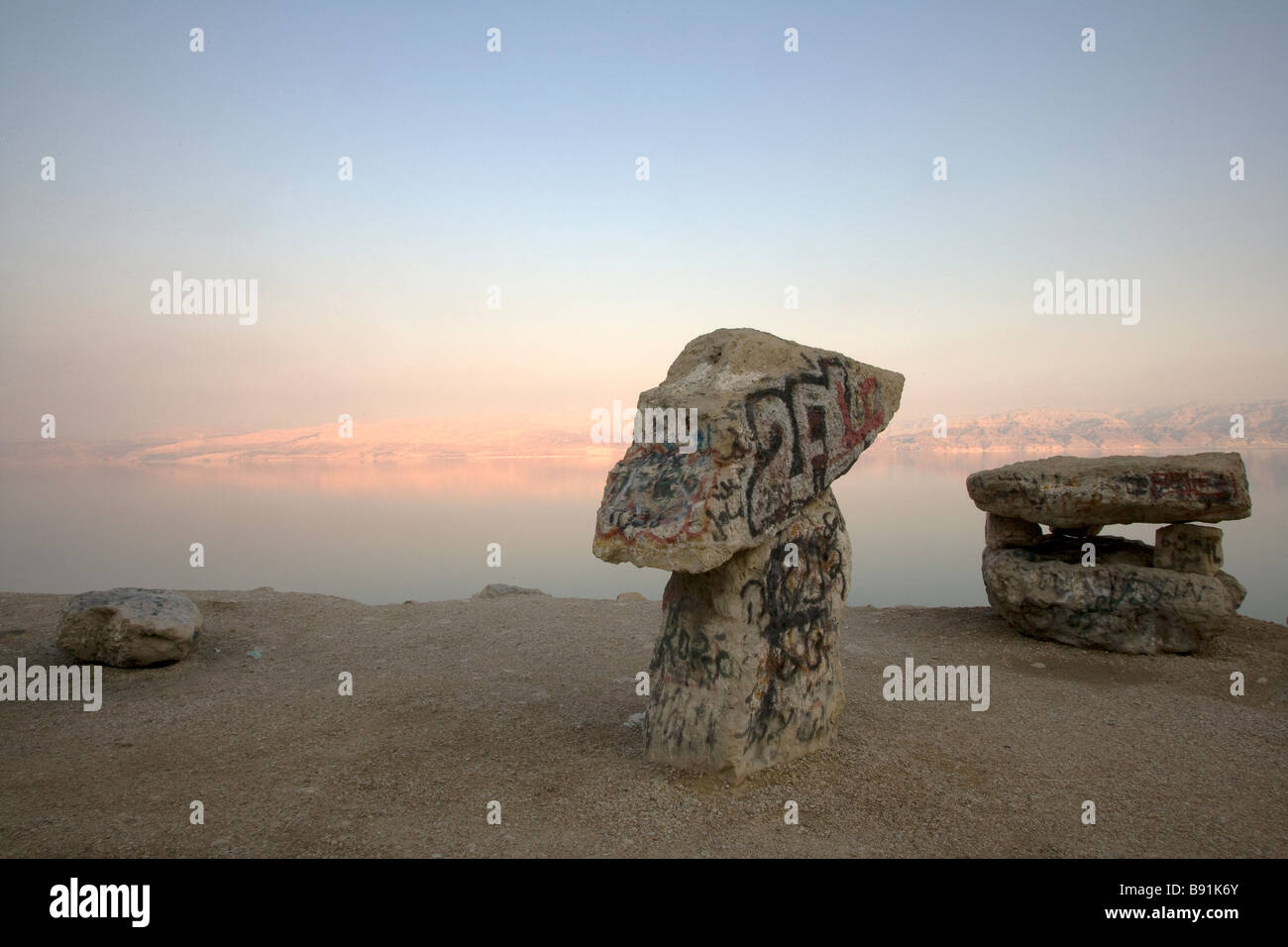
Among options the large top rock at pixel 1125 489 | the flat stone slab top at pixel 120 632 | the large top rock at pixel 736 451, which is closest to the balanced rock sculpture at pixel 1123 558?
the large top rock at pixel 1125 489

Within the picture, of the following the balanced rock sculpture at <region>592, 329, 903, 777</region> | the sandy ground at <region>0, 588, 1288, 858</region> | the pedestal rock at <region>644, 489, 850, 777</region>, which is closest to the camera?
the sandy ground at <region>0, 588, 1288, 858</region>

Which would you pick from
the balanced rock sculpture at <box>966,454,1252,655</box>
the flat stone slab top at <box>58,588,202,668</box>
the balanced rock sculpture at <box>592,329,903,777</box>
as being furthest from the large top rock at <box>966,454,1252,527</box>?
the flat stone slab top at <box>58,588,202,668</box>

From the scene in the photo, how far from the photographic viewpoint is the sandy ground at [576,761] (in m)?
4.83

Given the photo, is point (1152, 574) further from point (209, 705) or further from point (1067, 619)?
point (209, 705)

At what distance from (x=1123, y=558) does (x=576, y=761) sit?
7168 mm

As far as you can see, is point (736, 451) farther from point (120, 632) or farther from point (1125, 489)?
point (120, 632)

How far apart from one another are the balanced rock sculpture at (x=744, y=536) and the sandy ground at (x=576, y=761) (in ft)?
1.22

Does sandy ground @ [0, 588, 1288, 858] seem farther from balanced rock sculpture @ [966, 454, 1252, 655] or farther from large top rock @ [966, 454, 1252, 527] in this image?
large top rock @ [966, 454, 1252, 527]

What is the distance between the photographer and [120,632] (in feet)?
26.1

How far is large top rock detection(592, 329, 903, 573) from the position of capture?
4859 mm

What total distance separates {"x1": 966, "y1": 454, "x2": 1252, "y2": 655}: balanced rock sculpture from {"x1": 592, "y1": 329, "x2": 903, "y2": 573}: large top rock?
4.13m

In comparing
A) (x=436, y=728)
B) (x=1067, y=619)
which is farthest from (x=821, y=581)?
(x=1067, y=619)

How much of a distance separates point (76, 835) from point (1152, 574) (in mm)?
9795

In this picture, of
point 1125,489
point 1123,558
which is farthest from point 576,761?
point 1123,558
